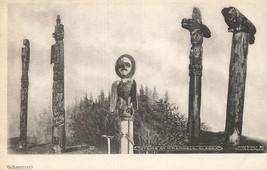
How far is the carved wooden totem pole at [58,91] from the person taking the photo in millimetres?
1864

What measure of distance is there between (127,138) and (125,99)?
106mm

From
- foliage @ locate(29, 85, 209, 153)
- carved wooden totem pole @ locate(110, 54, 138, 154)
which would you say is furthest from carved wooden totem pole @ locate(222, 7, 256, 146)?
carved wooden totem pole @ locate(110, 54, 138, 154)

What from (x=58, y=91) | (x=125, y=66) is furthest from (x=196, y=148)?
A: (x=58, y=91)

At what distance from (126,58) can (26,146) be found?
362mm

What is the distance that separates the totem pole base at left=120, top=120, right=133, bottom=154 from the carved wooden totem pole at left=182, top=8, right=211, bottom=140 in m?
0.16

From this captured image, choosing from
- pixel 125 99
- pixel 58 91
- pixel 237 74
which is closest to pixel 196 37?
pixel 237 74

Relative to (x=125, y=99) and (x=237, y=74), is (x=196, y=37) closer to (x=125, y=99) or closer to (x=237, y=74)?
(x=237, y=74)

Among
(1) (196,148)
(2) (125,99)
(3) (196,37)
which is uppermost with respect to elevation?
(3) (196,37)

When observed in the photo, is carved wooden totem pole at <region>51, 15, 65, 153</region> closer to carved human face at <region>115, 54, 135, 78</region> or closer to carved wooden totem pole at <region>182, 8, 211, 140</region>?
carved human face at <region>115, 54, 135, 78</region>

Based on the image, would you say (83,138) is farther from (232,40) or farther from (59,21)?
(232,40)

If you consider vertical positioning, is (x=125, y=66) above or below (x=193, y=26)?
below

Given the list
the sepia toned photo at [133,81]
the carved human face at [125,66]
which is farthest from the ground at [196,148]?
the carved human face at [125,66]

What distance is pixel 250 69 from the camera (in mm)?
1854

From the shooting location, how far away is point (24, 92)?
187 cm
